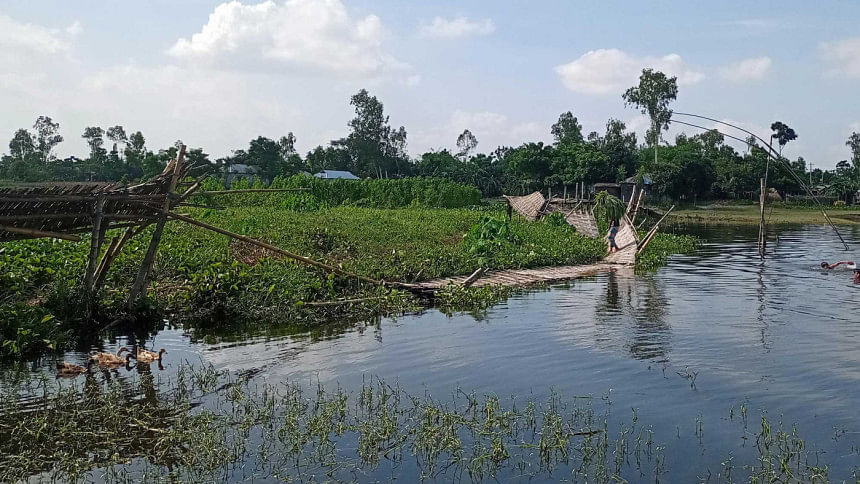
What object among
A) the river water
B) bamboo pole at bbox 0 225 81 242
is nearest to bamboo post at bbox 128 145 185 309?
the river water

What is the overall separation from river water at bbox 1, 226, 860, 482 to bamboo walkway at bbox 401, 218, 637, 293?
90 centimetres

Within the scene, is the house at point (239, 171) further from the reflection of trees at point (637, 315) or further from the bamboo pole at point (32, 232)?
the bamboo pole at point (32, 232)

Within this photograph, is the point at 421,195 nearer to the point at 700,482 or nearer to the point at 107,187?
the point at 107,187

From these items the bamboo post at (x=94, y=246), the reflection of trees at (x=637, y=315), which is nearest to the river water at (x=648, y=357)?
the reflection of trees at (x=637, y=315)

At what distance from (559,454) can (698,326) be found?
240 inches

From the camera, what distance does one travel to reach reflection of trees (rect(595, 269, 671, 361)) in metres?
9.98

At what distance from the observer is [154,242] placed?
31.7ft

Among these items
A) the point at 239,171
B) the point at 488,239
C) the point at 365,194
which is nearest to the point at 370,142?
the point at 239,171

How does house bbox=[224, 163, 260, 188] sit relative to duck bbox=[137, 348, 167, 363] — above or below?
above

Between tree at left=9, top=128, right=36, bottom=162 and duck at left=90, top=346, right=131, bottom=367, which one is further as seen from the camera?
tree at left=9, top=128, right=36, bottom=162

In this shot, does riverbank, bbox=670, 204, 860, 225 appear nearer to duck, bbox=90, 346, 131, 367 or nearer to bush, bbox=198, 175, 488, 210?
bush, bbox=198, 175, 488, 210

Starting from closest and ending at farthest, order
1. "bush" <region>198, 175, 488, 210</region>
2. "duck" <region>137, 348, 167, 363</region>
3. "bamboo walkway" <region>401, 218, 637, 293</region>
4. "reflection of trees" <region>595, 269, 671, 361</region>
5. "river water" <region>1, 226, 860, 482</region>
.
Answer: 1. "river water" <region>1, 226, 860, 482</region>
2. "duck" <region>137, 348, 167, 363</region>
3. "reflection of trees" <region>595, 269, 671, 361</region>
4. "bamboo walkway" <region>401, 218, 637, 293</region>
5. "bush" <region>198, 175, 488, 210</region>

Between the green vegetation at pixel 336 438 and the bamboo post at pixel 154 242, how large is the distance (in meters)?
2.40

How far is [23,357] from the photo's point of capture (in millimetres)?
8609
